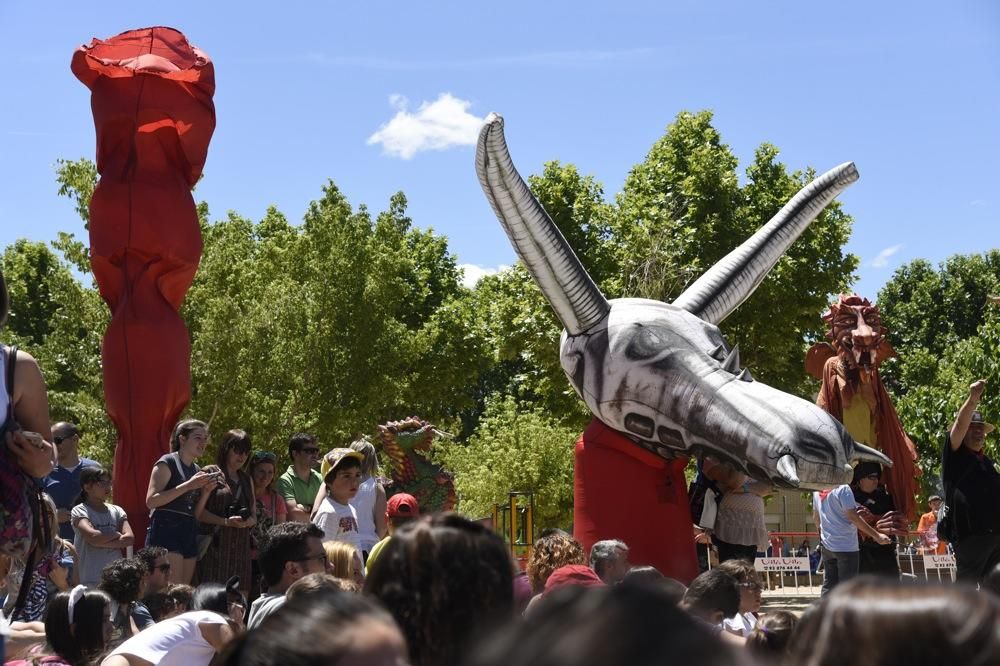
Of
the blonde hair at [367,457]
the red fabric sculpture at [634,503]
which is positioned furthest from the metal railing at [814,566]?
the blonde hair at [367,457]

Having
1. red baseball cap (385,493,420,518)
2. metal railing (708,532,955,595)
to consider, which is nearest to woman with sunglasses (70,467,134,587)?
red baseball cap (385,493,420,518)

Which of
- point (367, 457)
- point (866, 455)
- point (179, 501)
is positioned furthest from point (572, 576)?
point (367, 457)

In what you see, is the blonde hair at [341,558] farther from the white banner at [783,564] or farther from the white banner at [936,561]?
the white banner at [936,561]

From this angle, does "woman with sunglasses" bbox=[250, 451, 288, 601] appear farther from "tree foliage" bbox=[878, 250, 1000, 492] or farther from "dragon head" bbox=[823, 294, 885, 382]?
"tree foliage" bbox=[878, 250, 1000, 492]

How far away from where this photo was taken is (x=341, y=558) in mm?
5383

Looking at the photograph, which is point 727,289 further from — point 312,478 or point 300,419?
point 300,419

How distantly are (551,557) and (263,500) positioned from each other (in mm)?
2893

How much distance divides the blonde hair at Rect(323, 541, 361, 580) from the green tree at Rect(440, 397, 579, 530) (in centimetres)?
2045

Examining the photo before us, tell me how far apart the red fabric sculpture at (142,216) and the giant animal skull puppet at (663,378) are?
4407 mm

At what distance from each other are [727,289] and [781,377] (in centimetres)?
1596

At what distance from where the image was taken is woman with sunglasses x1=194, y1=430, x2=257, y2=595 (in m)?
7.44

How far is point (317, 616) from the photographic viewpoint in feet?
5.67

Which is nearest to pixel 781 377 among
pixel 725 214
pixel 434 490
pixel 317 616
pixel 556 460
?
pixel 725 214

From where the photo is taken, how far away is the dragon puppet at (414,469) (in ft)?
33.7
